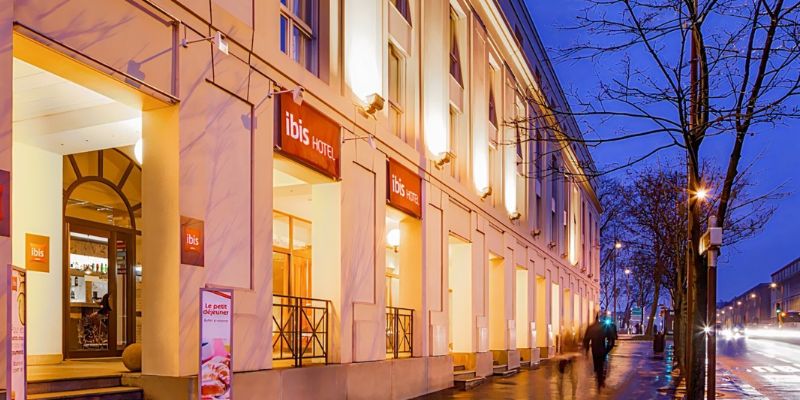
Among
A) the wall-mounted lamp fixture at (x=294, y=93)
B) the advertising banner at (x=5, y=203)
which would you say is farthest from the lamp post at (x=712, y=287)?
the advertising banner at (x=5, y=203)

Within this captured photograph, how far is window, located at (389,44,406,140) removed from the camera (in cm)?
1820

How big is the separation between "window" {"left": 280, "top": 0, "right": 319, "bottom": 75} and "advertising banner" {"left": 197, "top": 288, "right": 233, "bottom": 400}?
217 inches

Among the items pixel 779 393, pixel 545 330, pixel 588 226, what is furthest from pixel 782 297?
pixel 779 393

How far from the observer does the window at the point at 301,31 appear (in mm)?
13625

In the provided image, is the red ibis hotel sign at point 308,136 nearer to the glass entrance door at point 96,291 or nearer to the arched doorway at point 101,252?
the arched doorway at point 101,252

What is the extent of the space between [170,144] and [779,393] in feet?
55.2

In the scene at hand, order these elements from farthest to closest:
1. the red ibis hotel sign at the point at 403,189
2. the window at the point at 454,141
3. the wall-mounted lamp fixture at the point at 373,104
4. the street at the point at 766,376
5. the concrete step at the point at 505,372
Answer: the concrete step at the point at 505,372
the window at the point at 454,141
the street at the point at 766,376
the red ibis hotel sign at the point at 403,189
the wall-mounted lamp fixture at the point at 373,104

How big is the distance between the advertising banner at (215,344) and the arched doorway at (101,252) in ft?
17.9

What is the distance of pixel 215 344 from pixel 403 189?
8.99 m

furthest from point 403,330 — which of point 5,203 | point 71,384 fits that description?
point 5,203

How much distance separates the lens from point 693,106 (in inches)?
516

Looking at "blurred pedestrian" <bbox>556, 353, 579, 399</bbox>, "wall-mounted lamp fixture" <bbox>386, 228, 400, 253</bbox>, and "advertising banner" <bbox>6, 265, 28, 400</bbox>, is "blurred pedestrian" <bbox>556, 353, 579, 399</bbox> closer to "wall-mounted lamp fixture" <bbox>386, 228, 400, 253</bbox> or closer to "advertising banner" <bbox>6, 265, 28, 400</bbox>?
Answer: "wall-mounted lamp fixture" <bbox>386, 228, 400, 253</bbox>

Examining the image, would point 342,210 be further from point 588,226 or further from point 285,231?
point 588,226

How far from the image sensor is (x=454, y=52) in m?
22.7
